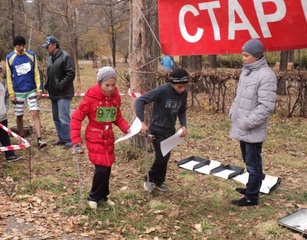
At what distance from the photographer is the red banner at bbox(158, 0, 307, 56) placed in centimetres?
357

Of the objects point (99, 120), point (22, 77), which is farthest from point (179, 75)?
point (22, 77)

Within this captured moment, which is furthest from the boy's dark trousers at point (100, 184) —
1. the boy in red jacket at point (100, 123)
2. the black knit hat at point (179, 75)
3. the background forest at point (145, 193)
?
the black knit hat at point (179, 75)

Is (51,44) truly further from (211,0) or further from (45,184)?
(211,0)

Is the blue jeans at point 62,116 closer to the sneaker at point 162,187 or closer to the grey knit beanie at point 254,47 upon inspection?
the sneaker at point 162,187

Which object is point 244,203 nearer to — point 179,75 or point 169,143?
point 169,143

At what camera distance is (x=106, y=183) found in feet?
14.3

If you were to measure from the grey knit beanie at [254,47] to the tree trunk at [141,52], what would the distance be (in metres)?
2.19

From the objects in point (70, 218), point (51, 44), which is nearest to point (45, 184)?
point (70, 218)

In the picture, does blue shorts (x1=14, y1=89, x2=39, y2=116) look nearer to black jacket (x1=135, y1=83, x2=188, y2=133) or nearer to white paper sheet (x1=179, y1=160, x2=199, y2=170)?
white paper sheet (x1=179, y1=160, x2=199, y2=170)

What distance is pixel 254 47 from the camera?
393 cm

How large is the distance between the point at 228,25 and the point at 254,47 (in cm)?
38

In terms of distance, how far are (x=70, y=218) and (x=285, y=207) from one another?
2488 millimetres

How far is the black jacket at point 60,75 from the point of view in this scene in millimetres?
6629

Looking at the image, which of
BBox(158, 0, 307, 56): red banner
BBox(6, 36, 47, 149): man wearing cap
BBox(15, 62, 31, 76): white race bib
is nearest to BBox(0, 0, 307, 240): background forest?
BBox(6, 36, 47, 149): man wearing cap
